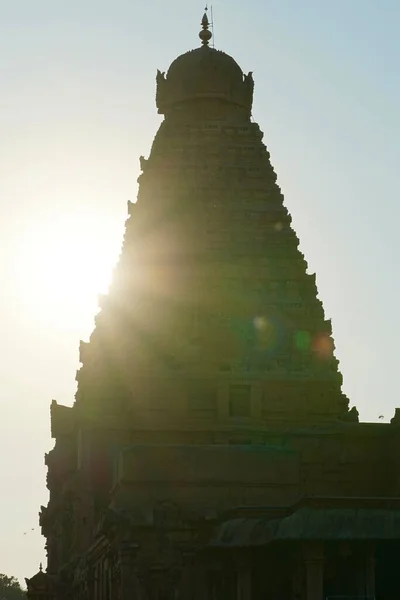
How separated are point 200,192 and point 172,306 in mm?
7329

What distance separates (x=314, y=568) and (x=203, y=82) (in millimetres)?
38700

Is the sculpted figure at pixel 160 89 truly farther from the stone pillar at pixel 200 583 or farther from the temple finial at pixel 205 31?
the stone pillar at pixel 200 583

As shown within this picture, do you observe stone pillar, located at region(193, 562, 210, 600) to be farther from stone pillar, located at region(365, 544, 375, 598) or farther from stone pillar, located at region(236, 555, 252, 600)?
stone pillar, located at region(365, 544, 375, 598)

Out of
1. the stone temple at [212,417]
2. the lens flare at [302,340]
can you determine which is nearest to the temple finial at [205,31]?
the stone temple at [212,417]

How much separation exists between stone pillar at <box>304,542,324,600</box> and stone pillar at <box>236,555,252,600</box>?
4.18 meters

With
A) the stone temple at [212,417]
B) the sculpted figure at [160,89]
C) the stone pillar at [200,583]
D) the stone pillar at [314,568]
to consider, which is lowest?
the stone pillar at [314,568]

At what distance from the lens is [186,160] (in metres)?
84.5

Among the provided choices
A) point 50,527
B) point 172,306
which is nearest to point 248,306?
point 172,306

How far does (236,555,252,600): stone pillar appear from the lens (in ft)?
195

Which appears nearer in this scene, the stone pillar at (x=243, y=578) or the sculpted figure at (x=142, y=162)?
the stone pillar at (x=243, y=578)

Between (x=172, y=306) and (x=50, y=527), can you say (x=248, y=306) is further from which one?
(x=50, y=527)

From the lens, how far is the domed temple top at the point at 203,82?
87188mm

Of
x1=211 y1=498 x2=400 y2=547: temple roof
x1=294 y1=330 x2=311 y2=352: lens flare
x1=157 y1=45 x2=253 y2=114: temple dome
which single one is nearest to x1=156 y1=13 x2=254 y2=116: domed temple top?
x1=157 y1=45 x2=253 y2=114: temple dome

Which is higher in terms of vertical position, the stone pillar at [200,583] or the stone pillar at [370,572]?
the stone pillar at [200,583]
